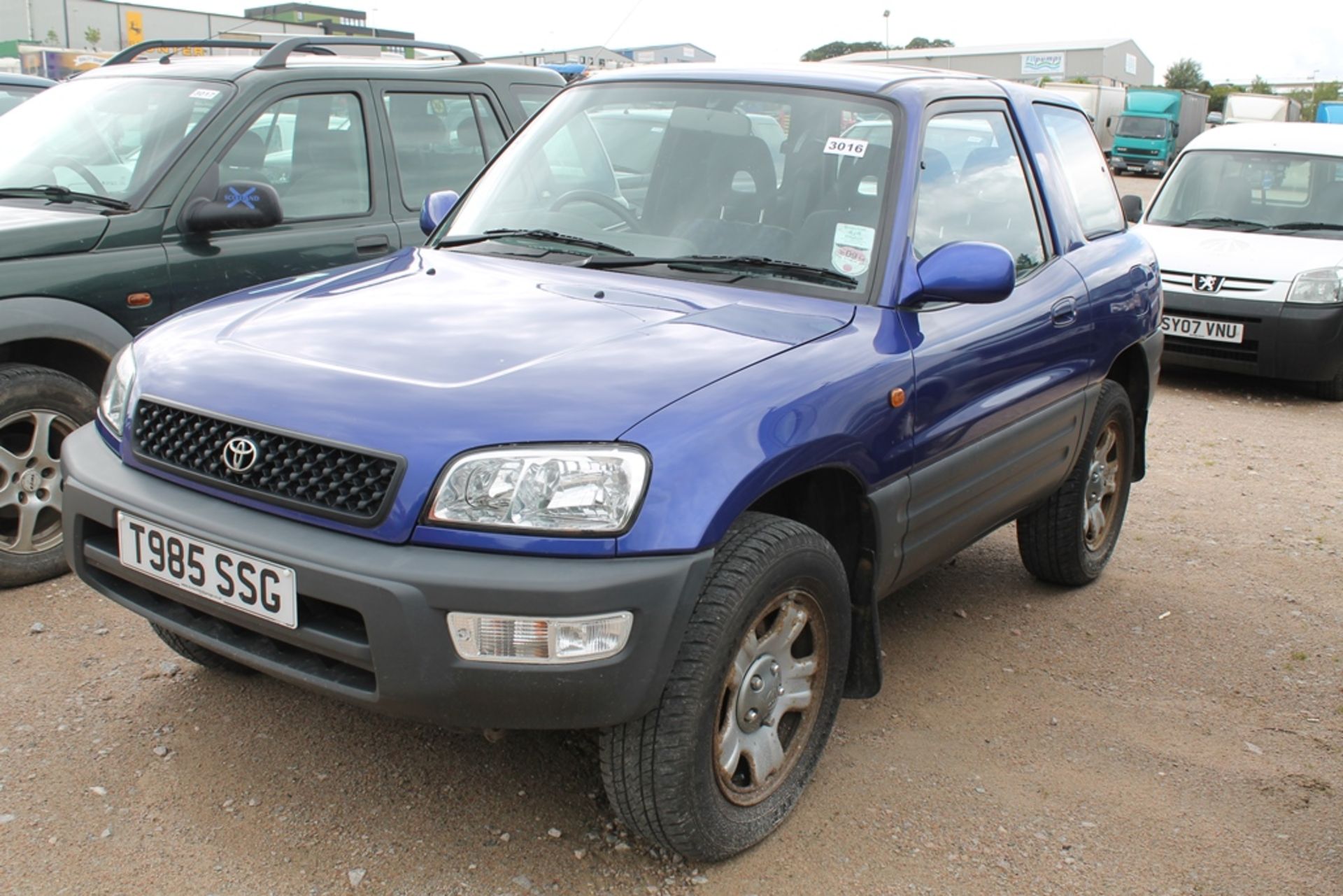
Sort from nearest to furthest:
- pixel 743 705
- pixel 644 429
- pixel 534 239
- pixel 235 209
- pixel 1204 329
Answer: pixel 644 429
pixel 743 705
pixel 534 239
pixel 235 209
pixel 1204 329

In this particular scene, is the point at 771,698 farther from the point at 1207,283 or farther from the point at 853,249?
the point at 1207,283

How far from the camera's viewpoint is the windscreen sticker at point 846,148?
3498 millimetres

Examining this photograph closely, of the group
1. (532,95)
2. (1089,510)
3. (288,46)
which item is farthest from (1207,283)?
(288,46)

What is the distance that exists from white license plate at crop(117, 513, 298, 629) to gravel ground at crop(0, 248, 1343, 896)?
645 millimetres

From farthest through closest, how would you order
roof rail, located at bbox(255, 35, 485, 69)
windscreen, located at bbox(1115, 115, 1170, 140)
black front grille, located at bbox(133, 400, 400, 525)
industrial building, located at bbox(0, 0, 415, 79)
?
1. industrial building, located at bbox(0, 0, 415, 79)
2. windscreen, located at bbox(1115, 115, 1170, 140)
3. roof rail, located at bbox(255, 35, 485, 69)
4. black front grille, located at bbox(133, 400, 400, 525)

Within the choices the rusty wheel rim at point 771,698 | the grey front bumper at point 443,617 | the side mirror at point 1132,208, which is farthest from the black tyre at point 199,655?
the side mirror at point 1132,208

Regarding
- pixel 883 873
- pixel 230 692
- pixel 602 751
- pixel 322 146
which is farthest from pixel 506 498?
pixel 322 146

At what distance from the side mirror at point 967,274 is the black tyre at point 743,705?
79cm

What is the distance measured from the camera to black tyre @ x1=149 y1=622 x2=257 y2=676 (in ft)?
11.2

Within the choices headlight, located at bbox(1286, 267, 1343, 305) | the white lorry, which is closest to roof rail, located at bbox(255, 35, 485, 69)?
headlight, located at bbox(1286, 267, 1343, 305)

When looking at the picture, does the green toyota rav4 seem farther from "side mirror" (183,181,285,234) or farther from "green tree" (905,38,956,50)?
"green tree" (905,38,956,50)

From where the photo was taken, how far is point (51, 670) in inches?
145

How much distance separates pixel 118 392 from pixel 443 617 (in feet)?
4.15

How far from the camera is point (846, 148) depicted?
3.51 m
